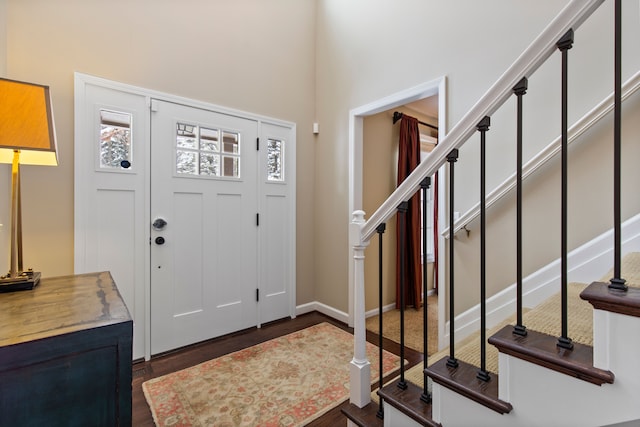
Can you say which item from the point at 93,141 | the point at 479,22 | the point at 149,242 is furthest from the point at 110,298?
the point at 479,22

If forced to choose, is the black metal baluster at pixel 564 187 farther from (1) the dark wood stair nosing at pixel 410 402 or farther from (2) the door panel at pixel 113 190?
(2) the door panel at pixel 113 190

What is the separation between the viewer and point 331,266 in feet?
10.3

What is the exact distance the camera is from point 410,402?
122 centimetres

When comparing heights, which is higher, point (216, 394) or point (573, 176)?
point (573, 176)

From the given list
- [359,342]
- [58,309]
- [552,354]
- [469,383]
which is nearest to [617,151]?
[552,354]

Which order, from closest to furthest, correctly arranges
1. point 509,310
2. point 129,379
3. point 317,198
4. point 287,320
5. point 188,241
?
point 129,379
point 509,310
point 188,241
point 287,320
point 317,198

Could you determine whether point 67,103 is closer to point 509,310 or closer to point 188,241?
point 188,241

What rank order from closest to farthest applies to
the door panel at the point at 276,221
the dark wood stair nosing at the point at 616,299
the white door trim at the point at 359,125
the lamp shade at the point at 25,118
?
1. the dark wood stair nosing at the point at 616,299
2. the lamp shade at the point at 25,118
3. the white door trim at the point at 359,125
4. the door panel at the point at 276,221

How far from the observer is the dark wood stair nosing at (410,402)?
112 cm

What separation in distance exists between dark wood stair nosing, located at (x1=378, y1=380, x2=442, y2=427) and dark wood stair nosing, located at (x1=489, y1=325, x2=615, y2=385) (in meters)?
0.43

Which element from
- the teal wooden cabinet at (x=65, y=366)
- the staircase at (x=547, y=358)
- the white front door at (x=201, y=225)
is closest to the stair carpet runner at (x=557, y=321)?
the staircase at (x=547, y=358)

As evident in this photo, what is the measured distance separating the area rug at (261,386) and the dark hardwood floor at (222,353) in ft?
0.16

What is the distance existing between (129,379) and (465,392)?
108 cm

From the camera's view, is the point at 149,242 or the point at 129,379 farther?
the point at 149,242
